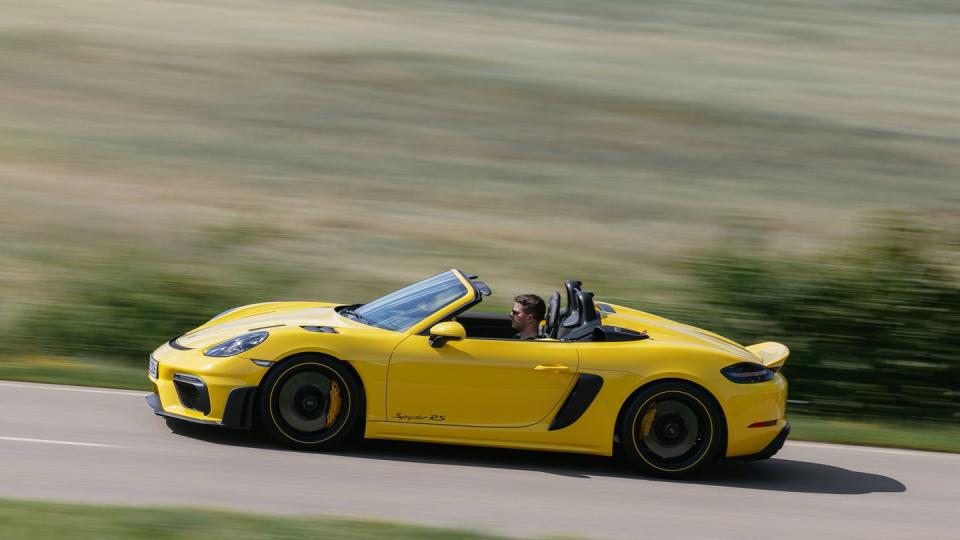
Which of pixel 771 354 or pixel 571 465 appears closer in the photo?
pixel 571 465

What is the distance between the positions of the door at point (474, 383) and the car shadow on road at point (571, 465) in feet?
1.21

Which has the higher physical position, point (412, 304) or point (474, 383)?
point (412, 304)

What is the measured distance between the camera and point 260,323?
8109mm

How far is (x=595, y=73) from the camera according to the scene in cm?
2442

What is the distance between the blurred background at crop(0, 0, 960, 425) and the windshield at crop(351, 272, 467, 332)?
8.56ft

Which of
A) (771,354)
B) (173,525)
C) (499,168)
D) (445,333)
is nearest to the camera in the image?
(173,525)

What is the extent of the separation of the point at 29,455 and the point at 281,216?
377 inches

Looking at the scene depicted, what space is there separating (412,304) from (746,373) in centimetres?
238

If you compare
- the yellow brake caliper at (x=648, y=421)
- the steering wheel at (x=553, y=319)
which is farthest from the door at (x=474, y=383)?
the yellow brake caliper at (x=648, y=421)

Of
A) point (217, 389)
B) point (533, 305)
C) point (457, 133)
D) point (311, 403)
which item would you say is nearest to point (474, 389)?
point (533, 305)

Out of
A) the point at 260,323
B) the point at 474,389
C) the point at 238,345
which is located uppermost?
the point at 260,323

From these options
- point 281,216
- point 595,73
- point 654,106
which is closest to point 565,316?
point 281,216

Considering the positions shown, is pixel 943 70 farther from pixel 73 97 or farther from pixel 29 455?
pixel 29 455

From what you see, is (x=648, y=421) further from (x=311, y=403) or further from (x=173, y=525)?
(x=173, y=525)
